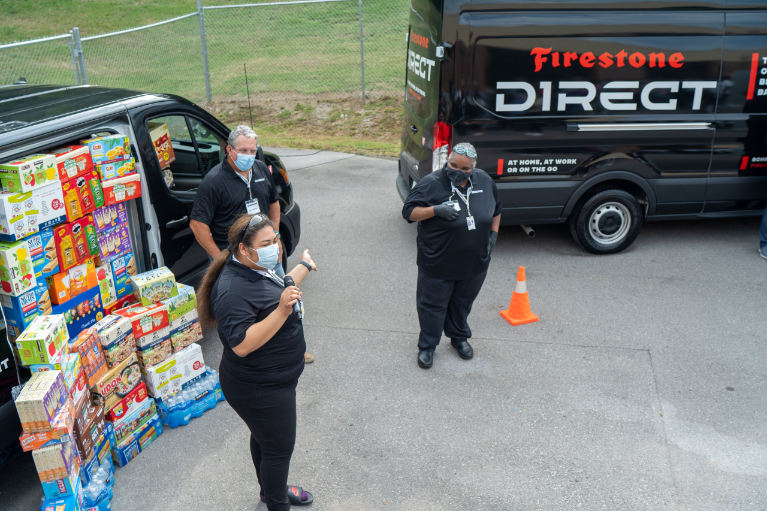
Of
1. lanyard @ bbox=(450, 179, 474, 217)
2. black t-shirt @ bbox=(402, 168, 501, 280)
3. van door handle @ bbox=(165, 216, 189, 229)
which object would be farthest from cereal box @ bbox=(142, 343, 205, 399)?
lanyard @ bbox=(450, 179, 474, 217)

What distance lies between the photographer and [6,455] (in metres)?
3.58

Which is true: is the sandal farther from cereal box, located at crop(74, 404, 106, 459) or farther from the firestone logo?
the firestone logo

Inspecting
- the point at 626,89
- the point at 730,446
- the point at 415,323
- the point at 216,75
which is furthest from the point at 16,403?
the point at 216,75

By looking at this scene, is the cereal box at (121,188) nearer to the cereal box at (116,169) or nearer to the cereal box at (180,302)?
the cereal box at (116,169)

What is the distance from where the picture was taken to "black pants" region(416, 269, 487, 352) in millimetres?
4812

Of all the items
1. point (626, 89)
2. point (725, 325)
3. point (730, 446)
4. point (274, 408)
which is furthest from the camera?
point (626, 89)

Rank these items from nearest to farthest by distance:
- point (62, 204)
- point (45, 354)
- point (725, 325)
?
point (45, 354)
point (62, 204)
point (725, 325)

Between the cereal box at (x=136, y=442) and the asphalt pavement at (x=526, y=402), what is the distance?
0.22 feet

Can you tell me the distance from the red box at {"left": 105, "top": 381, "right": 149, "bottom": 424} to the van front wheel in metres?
4.67

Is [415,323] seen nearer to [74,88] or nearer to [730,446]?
[730,446]

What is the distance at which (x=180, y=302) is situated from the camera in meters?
4.41

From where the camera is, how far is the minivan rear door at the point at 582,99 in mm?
6148

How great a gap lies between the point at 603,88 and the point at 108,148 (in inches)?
180

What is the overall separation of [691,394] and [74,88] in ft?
16.8
